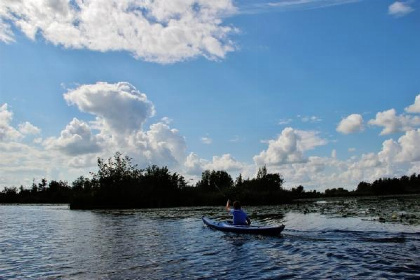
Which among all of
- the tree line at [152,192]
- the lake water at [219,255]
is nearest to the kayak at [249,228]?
the lake water at [219,255]

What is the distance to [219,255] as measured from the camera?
52.6 ft

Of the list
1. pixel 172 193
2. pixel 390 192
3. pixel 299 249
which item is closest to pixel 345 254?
pixel 299 249

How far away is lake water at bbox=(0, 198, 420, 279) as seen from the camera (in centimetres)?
1245

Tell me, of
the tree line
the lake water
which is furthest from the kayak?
the tree line

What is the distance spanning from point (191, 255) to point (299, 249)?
14.4ft

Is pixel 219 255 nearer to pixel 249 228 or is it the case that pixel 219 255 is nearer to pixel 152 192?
pixel 249 228

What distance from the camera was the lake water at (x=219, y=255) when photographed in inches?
490

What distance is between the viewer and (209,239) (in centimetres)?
2108

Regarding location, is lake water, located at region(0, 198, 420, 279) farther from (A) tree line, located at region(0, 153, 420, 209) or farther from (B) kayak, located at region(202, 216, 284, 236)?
(A) tree line, located at region(0, 153, 420, 209)

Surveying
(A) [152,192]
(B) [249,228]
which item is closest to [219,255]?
(B) [249,228]

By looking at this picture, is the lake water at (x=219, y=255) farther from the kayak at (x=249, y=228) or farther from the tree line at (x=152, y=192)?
the tree line at (x=152, y=192)

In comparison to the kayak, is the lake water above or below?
below

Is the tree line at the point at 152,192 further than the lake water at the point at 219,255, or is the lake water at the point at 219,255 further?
the tree line at the point at 152,192

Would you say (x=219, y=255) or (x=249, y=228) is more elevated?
(x=249, y=228)
